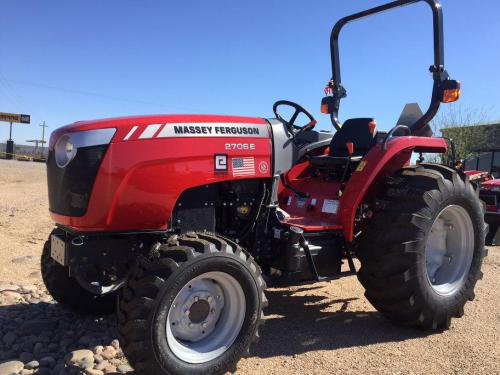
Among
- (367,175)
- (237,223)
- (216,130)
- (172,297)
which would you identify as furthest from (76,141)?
(367,175)

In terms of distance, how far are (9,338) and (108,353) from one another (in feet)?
2.47

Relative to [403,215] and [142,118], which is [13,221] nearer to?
[142,118]

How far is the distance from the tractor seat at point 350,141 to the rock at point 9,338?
108 inches

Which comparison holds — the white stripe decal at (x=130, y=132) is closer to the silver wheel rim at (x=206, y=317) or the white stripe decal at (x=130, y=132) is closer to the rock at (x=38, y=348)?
the silver wheel rim at (x=206, y=317)

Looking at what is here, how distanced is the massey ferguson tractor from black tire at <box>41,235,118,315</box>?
0.04 ft

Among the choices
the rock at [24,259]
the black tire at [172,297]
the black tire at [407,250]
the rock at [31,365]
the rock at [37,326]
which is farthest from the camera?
the rock at [24,259]

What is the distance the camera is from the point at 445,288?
157 inches

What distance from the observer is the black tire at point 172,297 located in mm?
2604

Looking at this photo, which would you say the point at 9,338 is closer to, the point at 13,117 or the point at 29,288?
the point at 29,288

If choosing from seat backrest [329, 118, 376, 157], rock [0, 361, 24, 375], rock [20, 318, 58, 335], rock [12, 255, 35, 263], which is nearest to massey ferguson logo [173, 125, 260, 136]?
seat backrest [329, 118, 376, 157]

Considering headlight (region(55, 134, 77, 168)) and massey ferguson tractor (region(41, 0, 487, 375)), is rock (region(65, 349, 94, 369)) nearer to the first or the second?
massey ferguson tractor (region(41, 0, 487, 375))

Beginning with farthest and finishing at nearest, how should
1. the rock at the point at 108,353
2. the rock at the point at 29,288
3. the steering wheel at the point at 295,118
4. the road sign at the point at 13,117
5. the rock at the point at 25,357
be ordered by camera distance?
the road sign at the point at 13,117 → the rock at the point at 29,288 → the steering wheel at the point at 295,118 → the rock at the point at 108,353 → the rock at the point at 25,357

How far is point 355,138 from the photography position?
4371mm

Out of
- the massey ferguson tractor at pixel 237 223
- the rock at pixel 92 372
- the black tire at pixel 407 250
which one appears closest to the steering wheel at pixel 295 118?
the massey ferguson tractor at pixel 237 223
